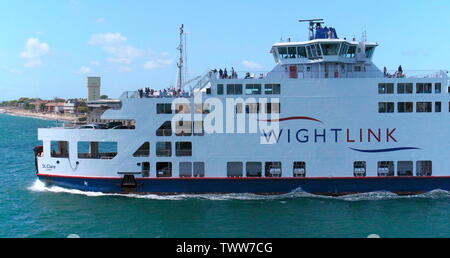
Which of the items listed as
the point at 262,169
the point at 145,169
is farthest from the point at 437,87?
→ the point at 145,169

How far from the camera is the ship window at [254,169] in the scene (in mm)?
19700

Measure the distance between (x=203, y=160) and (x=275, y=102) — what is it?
4.22 meters

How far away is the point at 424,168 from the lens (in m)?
20.0

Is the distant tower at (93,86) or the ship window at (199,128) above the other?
the distant tower at (93,86)

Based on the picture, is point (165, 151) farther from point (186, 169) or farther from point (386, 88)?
point (386, 88)

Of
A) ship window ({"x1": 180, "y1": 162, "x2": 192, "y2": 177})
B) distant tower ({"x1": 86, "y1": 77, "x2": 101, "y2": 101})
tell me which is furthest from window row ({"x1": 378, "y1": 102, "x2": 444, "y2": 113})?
distant tower ({"x1": 86, "y1": 77, "x2": 101, "y2": 101})

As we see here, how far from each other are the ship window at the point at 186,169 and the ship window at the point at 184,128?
1.39m

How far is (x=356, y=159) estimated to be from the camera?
63.8 ft

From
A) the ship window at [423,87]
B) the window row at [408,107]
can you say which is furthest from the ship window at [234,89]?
the ship window at [423,87]

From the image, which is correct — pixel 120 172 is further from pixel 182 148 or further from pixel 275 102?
pixel 275 102

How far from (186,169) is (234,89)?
4303 millimetres

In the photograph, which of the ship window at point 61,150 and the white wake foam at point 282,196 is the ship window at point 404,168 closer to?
the white wake foam at point 282,196

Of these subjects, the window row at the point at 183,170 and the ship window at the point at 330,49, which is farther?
the ship window at the point at 330,49

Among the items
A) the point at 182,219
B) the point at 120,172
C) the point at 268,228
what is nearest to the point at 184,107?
the point at 120,172
